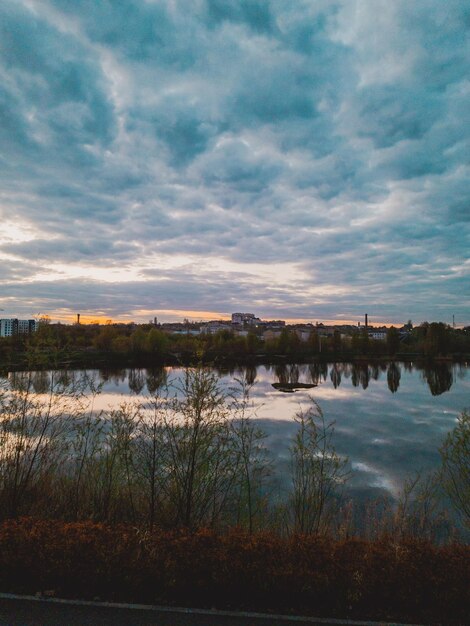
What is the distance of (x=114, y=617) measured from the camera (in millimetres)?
5465

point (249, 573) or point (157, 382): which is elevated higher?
point (157, 382)

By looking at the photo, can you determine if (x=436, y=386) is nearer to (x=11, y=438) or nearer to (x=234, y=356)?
(x=11, y=438)

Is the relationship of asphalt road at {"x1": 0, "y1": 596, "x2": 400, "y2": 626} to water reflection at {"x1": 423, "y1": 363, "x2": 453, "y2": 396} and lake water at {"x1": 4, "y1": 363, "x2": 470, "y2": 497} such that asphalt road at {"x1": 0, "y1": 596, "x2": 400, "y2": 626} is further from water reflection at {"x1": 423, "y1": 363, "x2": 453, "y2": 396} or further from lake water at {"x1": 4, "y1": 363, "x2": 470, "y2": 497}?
water reflection at {"x1": 423, "y1": 363, "x2": 453, "y2": 396}

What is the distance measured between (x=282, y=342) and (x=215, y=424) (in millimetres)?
93980

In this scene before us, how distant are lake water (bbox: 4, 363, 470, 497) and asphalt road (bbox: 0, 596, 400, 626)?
5861mm

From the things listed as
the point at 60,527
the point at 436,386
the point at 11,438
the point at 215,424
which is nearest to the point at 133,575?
the point at 60,527

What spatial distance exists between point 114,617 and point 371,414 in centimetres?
2658

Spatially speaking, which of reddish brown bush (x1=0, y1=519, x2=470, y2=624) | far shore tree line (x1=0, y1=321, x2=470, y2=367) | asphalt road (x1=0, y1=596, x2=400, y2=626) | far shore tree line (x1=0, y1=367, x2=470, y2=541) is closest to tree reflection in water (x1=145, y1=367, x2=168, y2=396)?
far shore tree line (x1=0, y1=367, x2=470, y2=541)

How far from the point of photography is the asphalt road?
17.6ft

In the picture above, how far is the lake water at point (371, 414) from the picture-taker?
1725 centimetres

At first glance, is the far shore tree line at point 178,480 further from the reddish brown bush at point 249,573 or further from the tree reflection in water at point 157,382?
the reddish brown bush at point 249,573

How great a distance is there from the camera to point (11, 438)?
10398 millimetres

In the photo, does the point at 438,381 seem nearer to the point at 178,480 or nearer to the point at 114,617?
the point at 178,480

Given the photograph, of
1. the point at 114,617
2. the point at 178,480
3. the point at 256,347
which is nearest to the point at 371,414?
the point at 178,480
